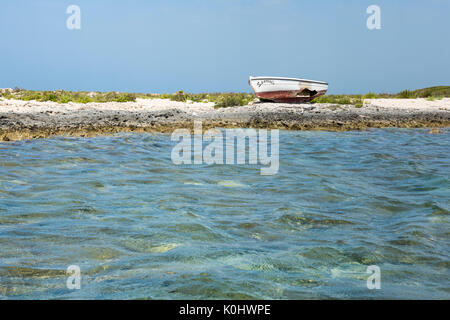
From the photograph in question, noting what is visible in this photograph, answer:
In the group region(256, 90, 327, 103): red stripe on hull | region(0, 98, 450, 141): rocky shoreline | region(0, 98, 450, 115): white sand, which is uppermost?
region(256, 90, 327, 103): red stripe on hull

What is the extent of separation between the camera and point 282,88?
27.5m

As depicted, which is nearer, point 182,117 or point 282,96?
point 182,117

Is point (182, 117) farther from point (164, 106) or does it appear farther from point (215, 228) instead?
point (215, 228)

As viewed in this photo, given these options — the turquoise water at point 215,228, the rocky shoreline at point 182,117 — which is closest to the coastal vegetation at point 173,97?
the rocky shoreline at point 182,117

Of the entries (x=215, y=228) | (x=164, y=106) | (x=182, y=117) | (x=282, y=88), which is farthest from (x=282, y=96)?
(x=215, y=228)

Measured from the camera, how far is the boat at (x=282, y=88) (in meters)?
27.3

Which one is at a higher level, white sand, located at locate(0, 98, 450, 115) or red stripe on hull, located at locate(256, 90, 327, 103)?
red stripe on hull, located at locate(256, 90, 327, 103)

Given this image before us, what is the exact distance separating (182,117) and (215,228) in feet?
45.9

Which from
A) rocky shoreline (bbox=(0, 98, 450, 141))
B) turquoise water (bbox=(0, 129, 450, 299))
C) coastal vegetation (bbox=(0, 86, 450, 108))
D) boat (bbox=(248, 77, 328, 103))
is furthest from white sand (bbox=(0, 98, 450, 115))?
turquoise water (bbox=(0, 129, 450, 299))

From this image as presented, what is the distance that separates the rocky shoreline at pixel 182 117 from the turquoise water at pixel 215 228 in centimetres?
352

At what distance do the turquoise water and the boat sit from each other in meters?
16.7

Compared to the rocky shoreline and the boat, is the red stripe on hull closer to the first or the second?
the boat

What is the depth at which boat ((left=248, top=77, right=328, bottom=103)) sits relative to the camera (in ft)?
89.7
